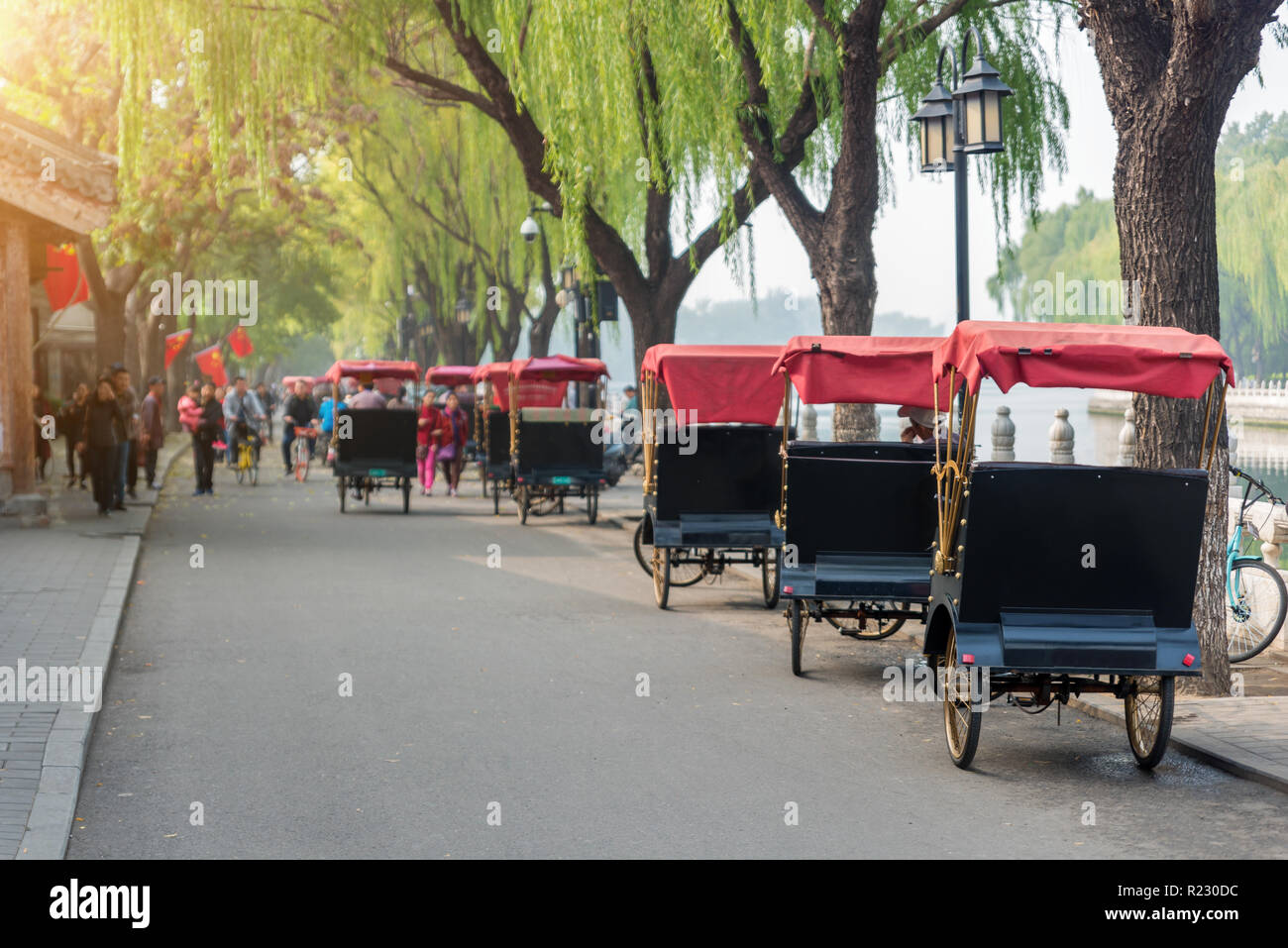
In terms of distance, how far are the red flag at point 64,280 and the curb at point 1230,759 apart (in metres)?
26.6

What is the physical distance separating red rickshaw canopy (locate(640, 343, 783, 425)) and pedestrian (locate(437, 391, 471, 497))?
12994 mm

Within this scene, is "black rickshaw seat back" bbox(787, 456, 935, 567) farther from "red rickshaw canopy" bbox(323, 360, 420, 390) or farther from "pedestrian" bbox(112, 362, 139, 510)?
"red rickshaw canopy" bbox(323, 360, 420, 390)

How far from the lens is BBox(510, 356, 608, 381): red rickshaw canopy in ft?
79.8

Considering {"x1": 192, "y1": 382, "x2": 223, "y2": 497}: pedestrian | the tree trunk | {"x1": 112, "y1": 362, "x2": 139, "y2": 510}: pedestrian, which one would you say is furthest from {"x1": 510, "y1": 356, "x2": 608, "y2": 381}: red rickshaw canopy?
the tree trunk

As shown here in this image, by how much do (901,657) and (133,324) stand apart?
36.9 m

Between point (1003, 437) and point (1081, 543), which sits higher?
point (1003, 437)

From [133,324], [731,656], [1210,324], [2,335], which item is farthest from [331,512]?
[133,324]

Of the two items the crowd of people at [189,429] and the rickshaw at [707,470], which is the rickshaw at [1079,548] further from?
the crowd of people at [189,429]

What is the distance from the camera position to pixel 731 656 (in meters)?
11.0

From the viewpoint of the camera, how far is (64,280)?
31.8 m

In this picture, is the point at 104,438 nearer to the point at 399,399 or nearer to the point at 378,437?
the point at 378,437

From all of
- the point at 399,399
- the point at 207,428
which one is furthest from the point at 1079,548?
the point at 399,399

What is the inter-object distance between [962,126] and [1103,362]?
22.9ft

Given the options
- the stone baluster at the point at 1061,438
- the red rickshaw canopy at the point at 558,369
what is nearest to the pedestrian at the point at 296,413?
the red rickshaw canopy at the point at 558,369
